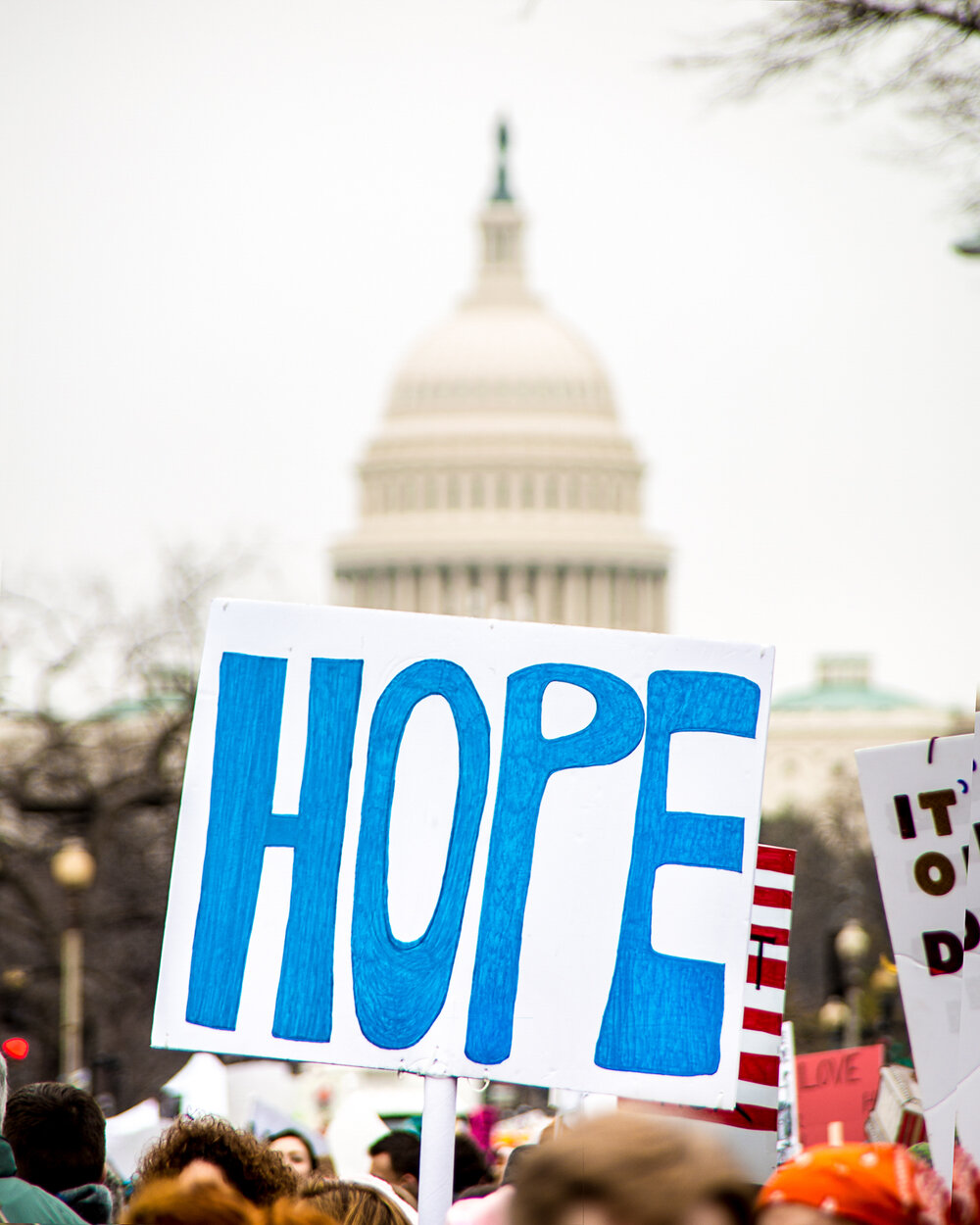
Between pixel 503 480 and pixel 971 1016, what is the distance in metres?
114

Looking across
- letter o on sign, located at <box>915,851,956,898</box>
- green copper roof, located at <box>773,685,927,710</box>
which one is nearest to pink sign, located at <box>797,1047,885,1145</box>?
letter o on sign, located at <box>915,851,956,898</box>

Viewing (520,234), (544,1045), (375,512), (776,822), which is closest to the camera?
(544,1045)

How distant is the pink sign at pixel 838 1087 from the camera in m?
8.03

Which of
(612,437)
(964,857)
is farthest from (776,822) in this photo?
(964,857)

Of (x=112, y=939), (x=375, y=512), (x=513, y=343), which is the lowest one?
(x=112, y=939)

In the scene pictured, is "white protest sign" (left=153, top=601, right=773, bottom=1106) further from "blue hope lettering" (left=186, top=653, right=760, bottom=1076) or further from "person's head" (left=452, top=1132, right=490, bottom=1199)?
"person's head" (left=452, top=1132, right=490, bottom=1199)

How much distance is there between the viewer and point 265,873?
4789 mm

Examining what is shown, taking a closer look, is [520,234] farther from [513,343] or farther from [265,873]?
[265,873]

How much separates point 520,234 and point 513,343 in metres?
8.06

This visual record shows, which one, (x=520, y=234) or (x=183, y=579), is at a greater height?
(x=520, y=234)

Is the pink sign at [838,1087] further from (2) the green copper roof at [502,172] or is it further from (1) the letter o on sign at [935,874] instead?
(2) the green copper roof at [502,172]

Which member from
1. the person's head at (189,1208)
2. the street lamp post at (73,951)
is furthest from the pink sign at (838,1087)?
the street lamp post at (73,951)

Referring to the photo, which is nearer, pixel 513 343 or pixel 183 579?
pixel 183 579

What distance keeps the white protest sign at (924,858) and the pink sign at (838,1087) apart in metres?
3.00
